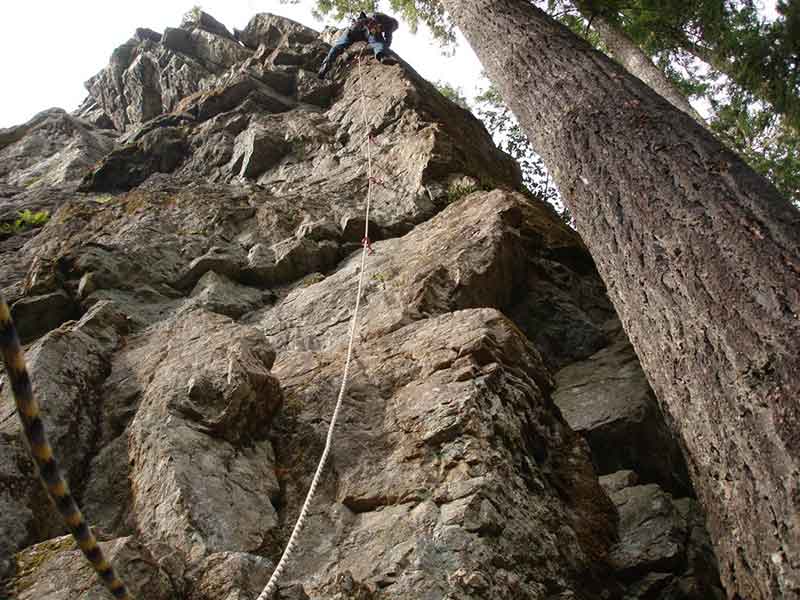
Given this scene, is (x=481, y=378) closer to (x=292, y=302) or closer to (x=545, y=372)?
(x=545, y=372)

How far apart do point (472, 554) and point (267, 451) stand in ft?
5.07

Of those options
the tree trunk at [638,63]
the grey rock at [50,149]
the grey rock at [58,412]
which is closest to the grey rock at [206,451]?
the grey rock at [58,412]

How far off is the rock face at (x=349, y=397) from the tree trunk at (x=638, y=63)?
2761 mm

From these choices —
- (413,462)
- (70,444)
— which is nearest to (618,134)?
(413,462)

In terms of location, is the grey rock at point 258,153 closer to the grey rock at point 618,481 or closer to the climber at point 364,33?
the climber at point 364,33

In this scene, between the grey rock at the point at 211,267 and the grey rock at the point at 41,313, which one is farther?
the grey rock at the point at 211,267

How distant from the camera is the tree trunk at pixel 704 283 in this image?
2.27 metres

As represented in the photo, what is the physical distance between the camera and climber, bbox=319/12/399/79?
11347 mm

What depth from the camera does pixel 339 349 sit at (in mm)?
4664

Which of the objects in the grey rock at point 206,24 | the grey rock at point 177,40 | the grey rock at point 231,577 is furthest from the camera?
the grey rock at point 206,24

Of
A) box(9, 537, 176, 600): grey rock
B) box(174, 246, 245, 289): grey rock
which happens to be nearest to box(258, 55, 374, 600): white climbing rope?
box(9, 537, 176, 600): grey rock

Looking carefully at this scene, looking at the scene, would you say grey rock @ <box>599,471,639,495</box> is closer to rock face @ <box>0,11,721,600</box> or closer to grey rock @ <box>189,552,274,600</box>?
rock face @ <box>0,11,721,600</box>

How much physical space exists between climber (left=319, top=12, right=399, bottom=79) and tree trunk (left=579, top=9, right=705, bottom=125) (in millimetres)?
3507

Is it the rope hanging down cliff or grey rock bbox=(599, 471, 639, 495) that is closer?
the rope hanging down cliff
